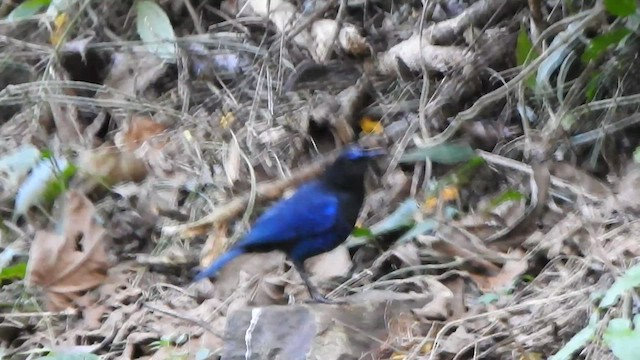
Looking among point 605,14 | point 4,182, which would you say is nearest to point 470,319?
point 605,14

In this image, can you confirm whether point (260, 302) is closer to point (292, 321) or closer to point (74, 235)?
point (292, 321)

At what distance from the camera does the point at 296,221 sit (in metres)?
3.01

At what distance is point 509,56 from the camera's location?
154 inches

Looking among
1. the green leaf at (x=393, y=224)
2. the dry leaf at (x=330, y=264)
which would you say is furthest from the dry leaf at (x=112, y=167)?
the green leaf at (x=393, y=224)

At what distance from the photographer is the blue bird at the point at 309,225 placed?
2994 mm

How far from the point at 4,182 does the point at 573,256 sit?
100 inches

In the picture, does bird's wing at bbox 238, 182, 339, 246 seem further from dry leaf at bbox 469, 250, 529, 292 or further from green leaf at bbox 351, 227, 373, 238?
dry leaf at bbox 469, 250, 529, 292

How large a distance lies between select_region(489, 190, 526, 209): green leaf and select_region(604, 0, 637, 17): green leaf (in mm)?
672

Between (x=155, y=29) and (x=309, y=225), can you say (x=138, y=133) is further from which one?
(x=309, y=225)

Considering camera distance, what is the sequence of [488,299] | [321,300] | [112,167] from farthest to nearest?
[112,167], [321,300], [488,299]

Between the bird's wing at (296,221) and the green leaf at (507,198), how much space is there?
2.00ft

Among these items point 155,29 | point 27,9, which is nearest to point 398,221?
point 155,29

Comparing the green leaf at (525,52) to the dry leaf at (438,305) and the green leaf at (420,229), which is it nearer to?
the green leaf at (420,229)

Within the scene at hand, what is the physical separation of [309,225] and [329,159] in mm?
874
